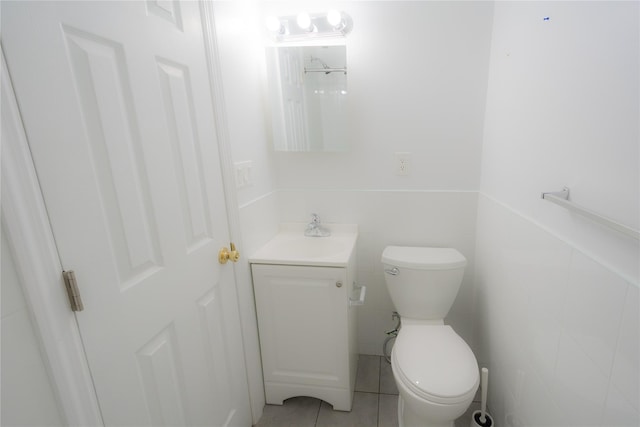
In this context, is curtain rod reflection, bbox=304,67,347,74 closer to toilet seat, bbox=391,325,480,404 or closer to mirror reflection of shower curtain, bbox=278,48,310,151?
mirror reflection of shower curtain, bbox=278,48,310,151

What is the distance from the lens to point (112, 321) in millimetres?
716

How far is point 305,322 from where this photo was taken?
4.79ft

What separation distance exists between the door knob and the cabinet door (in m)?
0.22

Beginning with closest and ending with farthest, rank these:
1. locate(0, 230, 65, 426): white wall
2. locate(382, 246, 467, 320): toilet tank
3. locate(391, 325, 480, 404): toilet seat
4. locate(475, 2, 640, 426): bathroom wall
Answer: locate(0, 230, 65, 426): white wall, locate(475, 2, 640, 426): bathroom wall, locate(391, 325, 480, 404): toilet seat, locate(382, 246, 467, 320): toilet tank

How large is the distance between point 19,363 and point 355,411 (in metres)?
1.49

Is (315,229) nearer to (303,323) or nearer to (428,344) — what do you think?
(303,323)

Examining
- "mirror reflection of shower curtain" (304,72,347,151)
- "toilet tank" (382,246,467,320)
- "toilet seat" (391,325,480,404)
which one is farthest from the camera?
"mirror reflection of shower curtain" (304,72,347,151)

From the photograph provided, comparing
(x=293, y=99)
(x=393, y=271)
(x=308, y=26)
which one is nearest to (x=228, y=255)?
(x=393, y=271)

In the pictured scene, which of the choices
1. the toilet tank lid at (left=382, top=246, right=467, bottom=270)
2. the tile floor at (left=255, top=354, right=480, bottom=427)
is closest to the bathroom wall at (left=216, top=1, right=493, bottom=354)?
the toilet tank lid at (left=382, top=246, right=467, bottom=270)

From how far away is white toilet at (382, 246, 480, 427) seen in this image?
111cm

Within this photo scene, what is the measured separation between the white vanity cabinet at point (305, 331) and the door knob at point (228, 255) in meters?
0.21

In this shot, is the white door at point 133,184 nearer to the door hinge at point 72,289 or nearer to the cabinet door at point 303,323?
the door hinge at point 72,289

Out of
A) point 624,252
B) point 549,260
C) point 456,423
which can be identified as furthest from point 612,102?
point 456,423

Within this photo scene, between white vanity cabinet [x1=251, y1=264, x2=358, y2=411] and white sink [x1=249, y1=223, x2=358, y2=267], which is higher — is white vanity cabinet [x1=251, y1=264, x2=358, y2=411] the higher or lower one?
the lower one
